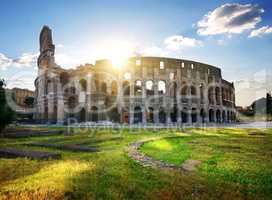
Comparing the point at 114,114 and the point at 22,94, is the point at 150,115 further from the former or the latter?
the point at 22,94

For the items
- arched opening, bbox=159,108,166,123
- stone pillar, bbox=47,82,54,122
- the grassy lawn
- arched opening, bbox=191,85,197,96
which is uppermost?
arched opening, bbox=191,85,197,96

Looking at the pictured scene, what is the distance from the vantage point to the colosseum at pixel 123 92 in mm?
31891

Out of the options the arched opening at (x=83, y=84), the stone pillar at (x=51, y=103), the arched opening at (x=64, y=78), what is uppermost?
the arched opening at (x=64, y=78)

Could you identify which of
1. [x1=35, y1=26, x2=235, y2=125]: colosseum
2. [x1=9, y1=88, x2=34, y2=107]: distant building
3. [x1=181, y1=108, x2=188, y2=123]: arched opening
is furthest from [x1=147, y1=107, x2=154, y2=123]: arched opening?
[x1=9, y1=88, x2=34, y2=107]: distant building

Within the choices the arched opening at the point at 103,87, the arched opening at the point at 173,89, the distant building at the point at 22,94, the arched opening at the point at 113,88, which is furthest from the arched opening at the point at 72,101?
the distant building at the point at 22,94

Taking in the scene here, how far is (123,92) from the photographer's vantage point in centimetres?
3350

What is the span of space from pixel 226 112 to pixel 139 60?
21636 mm

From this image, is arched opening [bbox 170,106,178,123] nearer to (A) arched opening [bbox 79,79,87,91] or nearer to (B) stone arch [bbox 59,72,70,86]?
(A) arched opening [bbox 79,79,87,91]

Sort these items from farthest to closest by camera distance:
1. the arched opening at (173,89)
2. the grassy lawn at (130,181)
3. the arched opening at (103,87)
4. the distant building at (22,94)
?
the distant building at (22,94) < the arched opening at (103,87) < the arched opening at (173,89) < the grassy lawn at (130,181)

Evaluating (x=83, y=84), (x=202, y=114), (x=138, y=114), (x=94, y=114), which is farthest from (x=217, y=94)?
(x=83, y=84)

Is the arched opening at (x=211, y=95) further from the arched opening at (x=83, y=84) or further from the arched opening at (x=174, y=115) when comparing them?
the arched opening at (x=83, y=84)

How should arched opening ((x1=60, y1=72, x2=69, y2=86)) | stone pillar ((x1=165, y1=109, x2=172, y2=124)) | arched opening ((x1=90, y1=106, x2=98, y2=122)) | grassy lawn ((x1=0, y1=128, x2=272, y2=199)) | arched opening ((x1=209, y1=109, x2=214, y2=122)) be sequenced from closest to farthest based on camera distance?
grassy lawn ((x1=0, y1=128, x2=272, y2=199))
stone pillar ((x1=165, y1=109, x2=172, y2=124))
arched opening ((x1=90, y1=106, x2=98, y2=122))
arched opening ((x1=60, y1=72, x2=69, y2=86))
arched opening ((x1=209, y1=109, x2=214, y2=122))

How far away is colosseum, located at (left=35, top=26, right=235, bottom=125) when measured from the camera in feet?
105

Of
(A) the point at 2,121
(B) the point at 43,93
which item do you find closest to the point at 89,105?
(B) the point at 43,93
